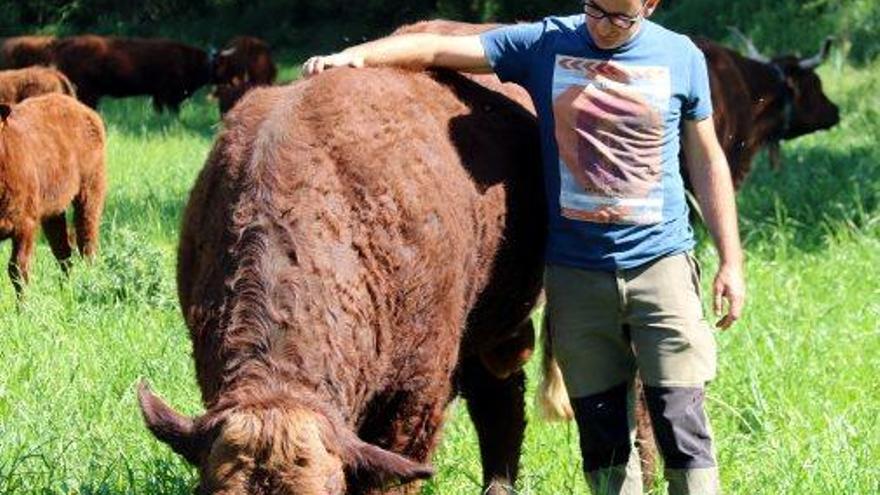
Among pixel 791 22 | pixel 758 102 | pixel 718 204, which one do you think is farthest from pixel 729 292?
pixel 791 22

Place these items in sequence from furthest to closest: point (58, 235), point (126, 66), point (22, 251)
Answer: point (126, 66) → point (58, 235) → point (22, 251)

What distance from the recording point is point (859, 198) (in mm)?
12727

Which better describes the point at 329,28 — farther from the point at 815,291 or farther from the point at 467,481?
the point at 467,481

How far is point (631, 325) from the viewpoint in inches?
206

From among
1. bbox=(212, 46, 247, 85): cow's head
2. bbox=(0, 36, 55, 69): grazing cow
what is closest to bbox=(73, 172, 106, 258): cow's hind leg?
bbox=(0, 36, 55, 69): grazing cow

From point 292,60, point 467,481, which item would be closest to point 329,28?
point 292,60

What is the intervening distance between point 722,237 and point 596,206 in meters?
0.51

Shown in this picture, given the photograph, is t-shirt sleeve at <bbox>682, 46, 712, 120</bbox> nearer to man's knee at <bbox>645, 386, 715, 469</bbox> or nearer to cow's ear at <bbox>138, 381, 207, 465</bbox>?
man's knee at <bbox>645, 386, 715, 469</bbox>

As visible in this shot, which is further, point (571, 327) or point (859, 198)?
point (859, 198)

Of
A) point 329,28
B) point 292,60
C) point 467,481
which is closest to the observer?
point 467,481

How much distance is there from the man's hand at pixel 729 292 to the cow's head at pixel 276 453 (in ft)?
5.25

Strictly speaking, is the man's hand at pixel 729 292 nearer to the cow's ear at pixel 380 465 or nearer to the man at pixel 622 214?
the man at pixel 622 214

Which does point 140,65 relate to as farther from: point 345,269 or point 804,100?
point 345,269

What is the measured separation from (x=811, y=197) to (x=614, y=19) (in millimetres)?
9359
